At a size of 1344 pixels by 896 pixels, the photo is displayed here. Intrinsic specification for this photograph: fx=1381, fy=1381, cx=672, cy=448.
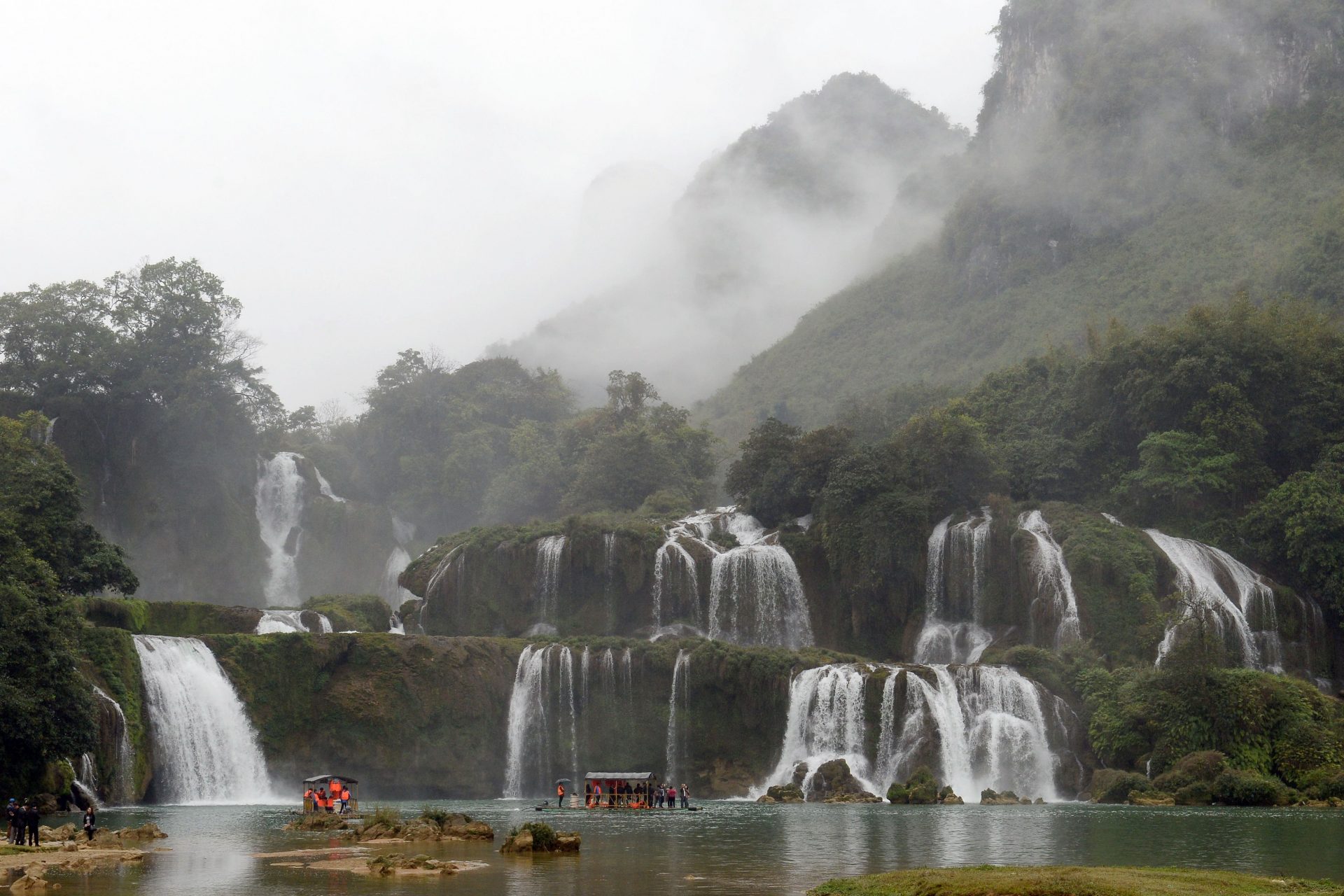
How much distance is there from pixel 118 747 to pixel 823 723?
962 inches

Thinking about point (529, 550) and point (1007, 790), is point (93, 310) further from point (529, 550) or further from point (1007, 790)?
point (1007, 790)

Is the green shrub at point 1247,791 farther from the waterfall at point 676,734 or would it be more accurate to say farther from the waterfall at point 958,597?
the waterfall at point 676,734

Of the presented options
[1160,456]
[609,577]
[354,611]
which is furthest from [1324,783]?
[354,611]

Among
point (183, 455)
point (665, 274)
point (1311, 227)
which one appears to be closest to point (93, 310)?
point (183, 455)

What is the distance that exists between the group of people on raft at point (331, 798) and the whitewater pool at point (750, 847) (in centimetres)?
114

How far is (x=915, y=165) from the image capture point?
171125 mm

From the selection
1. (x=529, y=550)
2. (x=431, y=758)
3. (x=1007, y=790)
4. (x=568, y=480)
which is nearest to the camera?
(x=1007, y=790)

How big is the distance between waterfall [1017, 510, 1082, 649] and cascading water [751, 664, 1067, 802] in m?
6.63

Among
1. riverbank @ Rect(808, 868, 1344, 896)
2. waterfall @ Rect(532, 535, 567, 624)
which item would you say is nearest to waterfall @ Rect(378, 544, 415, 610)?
waterfall @ Rect(532, 535, 567, 624)

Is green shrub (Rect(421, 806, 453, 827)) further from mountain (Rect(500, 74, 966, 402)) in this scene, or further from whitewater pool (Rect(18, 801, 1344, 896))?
mountain (Rect(500, 74, 966, 402))

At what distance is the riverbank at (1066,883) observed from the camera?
17469 mm

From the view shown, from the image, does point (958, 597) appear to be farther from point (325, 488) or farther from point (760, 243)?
point (760, 243)

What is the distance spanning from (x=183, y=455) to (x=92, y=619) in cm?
3271

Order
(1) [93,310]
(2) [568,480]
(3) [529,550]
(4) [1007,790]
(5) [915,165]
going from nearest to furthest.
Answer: (4) [1007,790]
(3) [529,550]
(1) [93,310]
(2) [568,480]
(5) [915,165]
